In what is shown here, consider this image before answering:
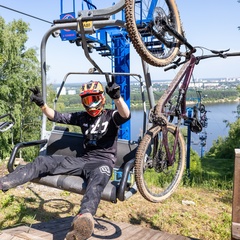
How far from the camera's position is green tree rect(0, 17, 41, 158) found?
16.8 metres

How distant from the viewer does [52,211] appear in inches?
170

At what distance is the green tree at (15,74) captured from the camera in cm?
1675

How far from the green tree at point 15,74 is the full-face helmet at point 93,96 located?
14.4 metres

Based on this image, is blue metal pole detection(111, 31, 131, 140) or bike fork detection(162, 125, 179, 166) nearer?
bike fork detection(162, 125, 179, 166)

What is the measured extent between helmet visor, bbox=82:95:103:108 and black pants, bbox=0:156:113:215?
499 mm

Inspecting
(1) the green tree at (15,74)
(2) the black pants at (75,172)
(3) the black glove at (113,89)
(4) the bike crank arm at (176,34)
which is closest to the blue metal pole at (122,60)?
(4) the bike crank arm at (176,34)

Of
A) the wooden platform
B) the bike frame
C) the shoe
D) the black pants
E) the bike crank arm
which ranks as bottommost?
the wooden platform

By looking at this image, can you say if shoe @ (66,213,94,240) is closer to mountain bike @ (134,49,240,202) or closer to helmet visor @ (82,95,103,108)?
mountain bike @ (134,49,240,202)

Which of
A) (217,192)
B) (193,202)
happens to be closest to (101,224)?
(193,202)

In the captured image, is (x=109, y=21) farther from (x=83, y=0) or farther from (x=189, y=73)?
(x=83, y=0)

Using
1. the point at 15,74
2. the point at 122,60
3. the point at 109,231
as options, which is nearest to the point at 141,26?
the point at 109,231

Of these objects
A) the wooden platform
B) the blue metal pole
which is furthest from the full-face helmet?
the blue metal pole

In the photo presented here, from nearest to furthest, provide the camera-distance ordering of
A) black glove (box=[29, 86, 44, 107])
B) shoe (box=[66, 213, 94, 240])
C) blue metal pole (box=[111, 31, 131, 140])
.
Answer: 1. shoe (box=[66, 213, 94, 240])
2. black glove (box=[29, 86, 44, 107])
3. blue metal pole (box=[111, 31, 131, 140])

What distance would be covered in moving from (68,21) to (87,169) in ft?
4.29
